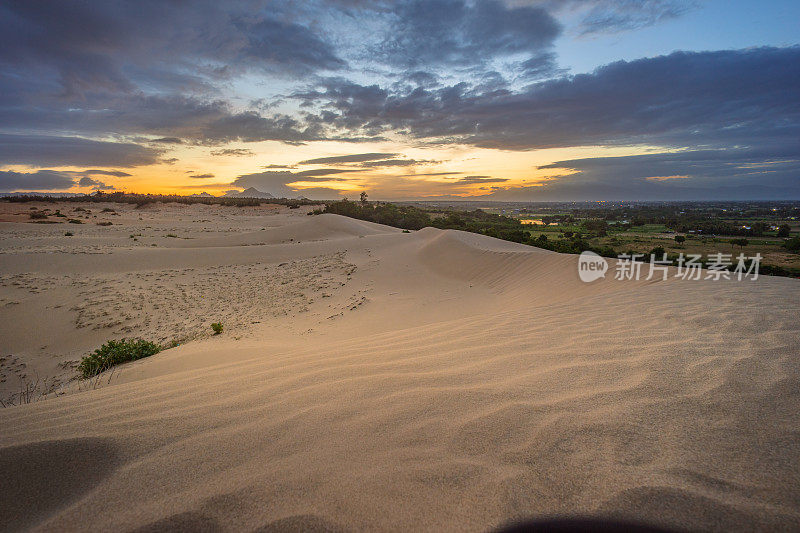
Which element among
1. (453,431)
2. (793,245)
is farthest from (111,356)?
(793,245)

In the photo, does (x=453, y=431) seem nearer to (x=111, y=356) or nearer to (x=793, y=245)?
(x=111, y=356)

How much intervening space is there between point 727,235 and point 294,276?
636 inches

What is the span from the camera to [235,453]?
1.76 m

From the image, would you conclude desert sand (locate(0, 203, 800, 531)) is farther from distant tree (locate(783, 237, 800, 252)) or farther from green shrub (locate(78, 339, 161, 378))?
distant tree (locate(783, 237, 800, 252))

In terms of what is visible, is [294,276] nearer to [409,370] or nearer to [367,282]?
[367,282]

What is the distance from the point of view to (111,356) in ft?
16.8

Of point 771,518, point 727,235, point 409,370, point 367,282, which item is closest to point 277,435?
point 409,370

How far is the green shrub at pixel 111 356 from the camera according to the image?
4966 millimetres

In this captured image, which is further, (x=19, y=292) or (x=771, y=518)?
(x=19, y=292)

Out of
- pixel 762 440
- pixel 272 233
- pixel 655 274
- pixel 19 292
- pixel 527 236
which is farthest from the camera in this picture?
pixel 272 233

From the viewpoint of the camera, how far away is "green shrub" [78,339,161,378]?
4.97m

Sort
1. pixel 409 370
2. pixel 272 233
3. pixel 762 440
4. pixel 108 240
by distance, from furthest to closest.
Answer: pixel 272 233 → pixel 108 240 → pixel 409 370 → pixel 762 440

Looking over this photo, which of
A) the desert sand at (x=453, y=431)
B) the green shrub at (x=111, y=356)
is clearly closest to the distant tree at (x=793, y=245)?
the desert sand at (x=453, y=431)

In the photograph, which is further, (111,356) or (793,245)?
(793,245)
